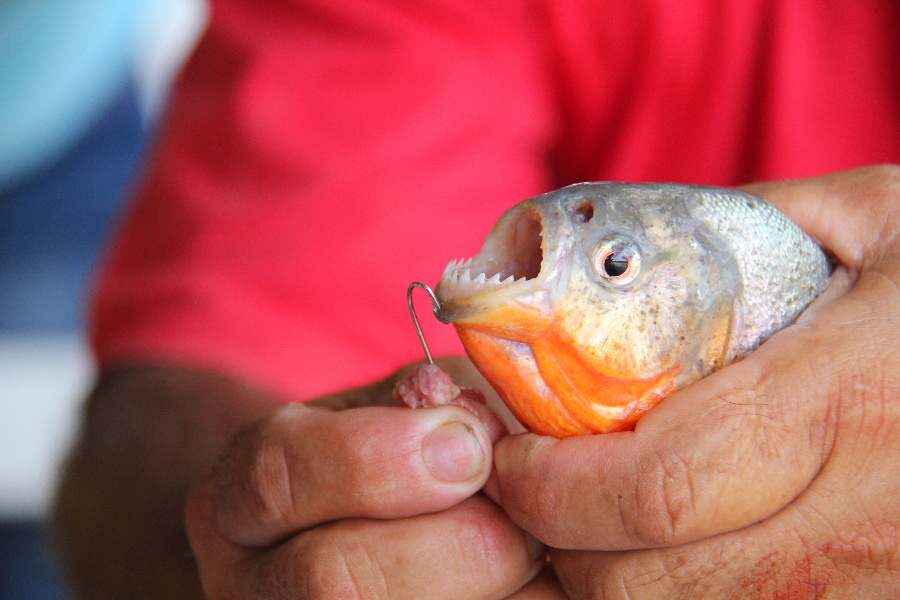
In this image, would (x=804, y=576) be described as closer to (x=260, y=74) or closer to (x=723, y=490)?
(x=723, y=490)

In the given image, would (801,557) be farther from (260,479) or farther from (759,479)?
(260,479)

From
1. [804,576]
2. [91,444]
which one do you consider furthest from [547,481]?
[91,444]

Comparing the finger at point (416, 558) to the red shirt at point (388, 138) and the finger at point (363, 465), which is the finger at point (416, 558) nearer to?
the finger at point (363, 465)

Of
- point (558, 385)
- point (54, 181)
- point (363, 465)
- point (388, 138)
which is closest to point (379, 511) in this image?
point (363, 465)

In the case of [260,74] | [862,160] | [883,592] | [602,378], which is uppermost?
[260,74]

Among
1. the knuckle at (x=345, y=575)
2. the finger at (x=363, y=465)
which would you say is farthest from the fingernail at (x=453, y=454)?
the knuckle at (x=345, y=575)

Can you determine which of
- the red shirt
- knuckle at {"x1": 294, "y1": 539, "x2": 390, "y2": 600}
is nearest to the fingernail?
knuckle at {"x1": 294, "y1": 539, "x2": 390, "y2": 600}

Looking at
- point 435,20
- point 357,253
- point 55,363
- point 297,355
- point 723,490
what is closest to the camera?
point 723,490
